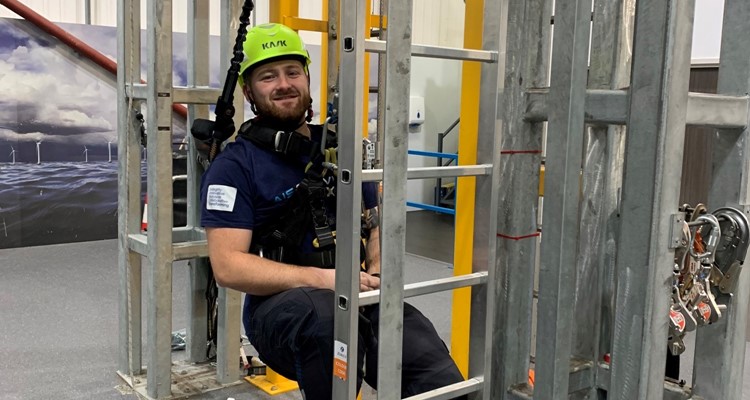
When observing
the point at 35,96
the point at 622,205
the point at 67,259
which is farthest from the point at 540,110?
the point at 35,96

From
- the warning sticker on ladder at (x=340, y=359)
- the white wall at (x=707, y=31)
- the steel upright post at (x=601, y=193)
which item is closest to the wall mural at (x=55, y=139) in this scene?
the white wall at (x=707, y=31)

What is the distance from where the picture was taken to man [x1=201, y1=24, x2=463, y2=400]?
230 cm

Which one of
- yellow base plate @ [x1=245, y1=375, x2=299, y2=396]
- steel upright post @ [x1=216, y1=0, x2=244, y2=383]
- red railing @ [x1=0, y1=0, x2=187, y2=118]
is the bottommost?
yellow base plate @ [x1=245, y1=375, x2=299, y2=396]

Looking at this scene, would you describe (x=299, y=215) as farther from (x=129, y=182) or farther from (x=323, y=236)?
(x=129, y=182)

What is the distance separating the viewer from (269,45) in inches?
110

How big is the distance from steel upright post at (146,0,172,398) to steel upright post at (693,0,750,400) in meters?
2.40

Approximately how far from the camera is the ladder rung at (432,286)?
1885 mm

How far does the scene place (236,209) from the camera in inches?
101

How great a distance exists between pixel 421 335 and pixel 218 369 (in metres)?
1.75

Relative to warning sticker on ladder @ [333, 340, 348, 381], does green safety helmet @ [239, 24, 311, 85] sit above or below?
above

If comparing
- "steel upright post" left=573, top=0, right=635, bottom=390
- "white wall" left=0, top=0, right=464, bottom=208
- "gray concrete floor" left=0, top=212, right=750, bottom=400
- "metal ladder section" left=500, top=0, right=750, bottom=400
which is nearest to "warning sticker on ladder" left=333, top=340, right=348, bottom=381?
"metal ladder section" left=500, top=0, right=750, bottom=400

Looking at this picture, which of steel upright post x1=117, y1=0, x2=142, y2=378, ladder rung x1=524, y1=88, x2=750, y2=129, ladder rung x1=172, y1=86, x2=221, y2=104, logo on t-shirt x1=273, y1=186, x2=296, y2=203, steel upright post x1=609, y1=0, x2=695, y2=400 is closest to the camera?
steel upright post x1=609, y1=0, x2=695, y2=400

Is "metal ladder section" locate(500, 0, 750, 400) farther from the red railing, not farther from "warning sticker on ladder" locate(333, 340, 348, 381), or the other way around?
the red railing

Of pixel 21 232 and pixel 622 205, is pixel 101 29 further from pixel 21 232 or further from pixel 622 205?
pixel 622 205
